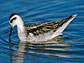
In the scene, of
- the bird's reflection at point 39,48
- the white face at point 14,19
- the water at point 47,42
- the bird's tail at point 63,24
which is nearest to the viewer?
the water at point 47,42

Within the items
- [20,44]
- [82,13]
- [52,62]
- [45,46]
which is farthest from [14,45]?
[82,13]

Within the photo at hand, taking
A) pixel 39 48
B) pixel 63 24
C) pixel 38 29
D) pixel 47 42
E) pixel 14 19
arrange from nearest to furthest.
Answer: pixel 39 48 → pixel 14 19 → pixel 38 29 → pixel 47 42 → pixel 63 24

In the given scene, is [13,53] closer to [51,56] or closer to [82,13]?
[51,56]

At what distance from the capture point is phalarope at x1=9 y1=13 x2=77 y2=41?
18281mm

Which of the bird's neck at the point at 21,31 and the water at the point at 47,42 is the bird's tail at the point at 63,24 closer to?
the water at the point at 47,42

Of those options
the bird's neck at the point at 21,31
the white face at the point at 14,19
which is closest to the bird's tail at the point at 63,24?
the bird's neck at the point at 21,31

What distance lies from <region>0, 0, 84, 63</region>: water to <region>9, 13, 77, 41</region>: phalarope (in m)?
0.38

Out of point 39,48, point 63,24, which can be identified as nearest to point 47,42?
point 39,48

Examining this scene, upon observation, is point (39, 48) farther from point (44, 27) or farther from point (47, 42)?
point (44, 27)

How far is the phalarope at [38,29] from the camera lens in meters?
18.3

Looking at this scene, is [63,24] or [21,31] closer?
[21,31]

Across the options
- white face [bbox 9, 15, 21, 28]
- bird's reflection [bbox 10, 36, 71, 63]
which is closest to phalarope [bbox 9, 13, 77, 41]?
white face [bbox 9, 15, 21, 28]

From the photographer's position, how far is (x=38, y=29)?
1828 cm

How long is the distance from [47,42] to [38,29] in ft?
2.79
